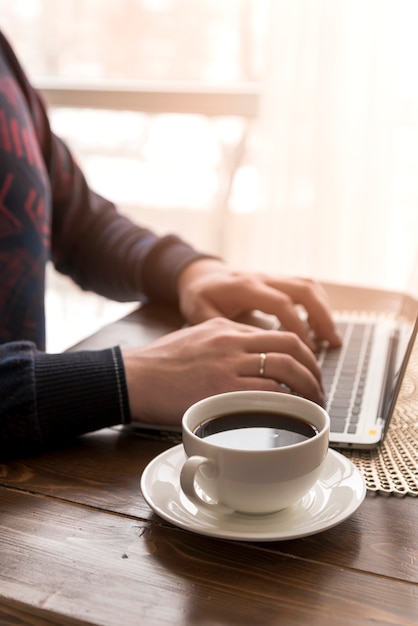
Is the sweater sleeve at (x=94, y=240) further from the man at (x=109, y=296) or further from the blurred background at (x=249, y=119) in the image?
the blurred background at (x=249, y=119)

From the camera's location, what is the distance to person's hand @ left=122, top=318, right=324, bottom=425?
27.8 inches

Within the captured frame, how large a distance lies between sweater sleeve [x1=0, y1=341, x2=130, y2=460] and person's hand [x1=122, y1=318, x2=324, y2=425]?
0.8 inches

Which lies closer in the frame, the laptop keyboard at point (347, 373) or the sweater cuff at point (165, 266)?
the laptop keyboard at point (347, 373)

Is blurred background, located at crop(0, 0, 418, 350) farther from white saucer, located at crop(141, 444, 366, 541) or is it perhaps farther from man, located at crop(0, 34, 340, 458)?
white saucer, located at crop(141, 444, 366, 541)

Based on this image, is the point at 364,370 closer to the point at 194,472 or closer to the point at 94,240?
the point at 194,472

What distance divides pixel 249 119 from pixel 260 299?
1452 mm

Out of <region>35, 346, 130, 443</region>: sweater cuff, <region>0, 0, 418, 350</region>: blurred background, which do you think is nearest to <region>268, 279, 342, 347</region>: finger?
<region>35, 346, 130, 443</region>: sweater cuff

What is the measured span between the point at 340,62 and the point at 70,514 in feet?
5.73

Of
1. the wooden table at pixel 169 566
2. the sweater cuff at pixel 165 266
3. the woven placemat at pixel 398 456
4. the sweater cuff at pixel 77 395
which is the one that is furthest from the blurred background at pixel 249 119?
the wooden table at pixel 169 566

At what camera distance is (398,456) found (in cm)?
66

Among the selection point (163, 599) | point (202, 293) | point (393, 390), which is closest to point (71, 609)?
point (163, 599)

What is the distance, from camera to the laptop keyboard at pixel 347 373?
2.38 feet

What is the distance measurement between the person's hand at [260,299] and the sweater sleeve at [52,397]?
0.96 feet

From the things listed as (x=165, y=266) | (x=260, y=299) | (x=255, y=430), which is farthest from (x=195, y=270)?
(x=255, y=430)
